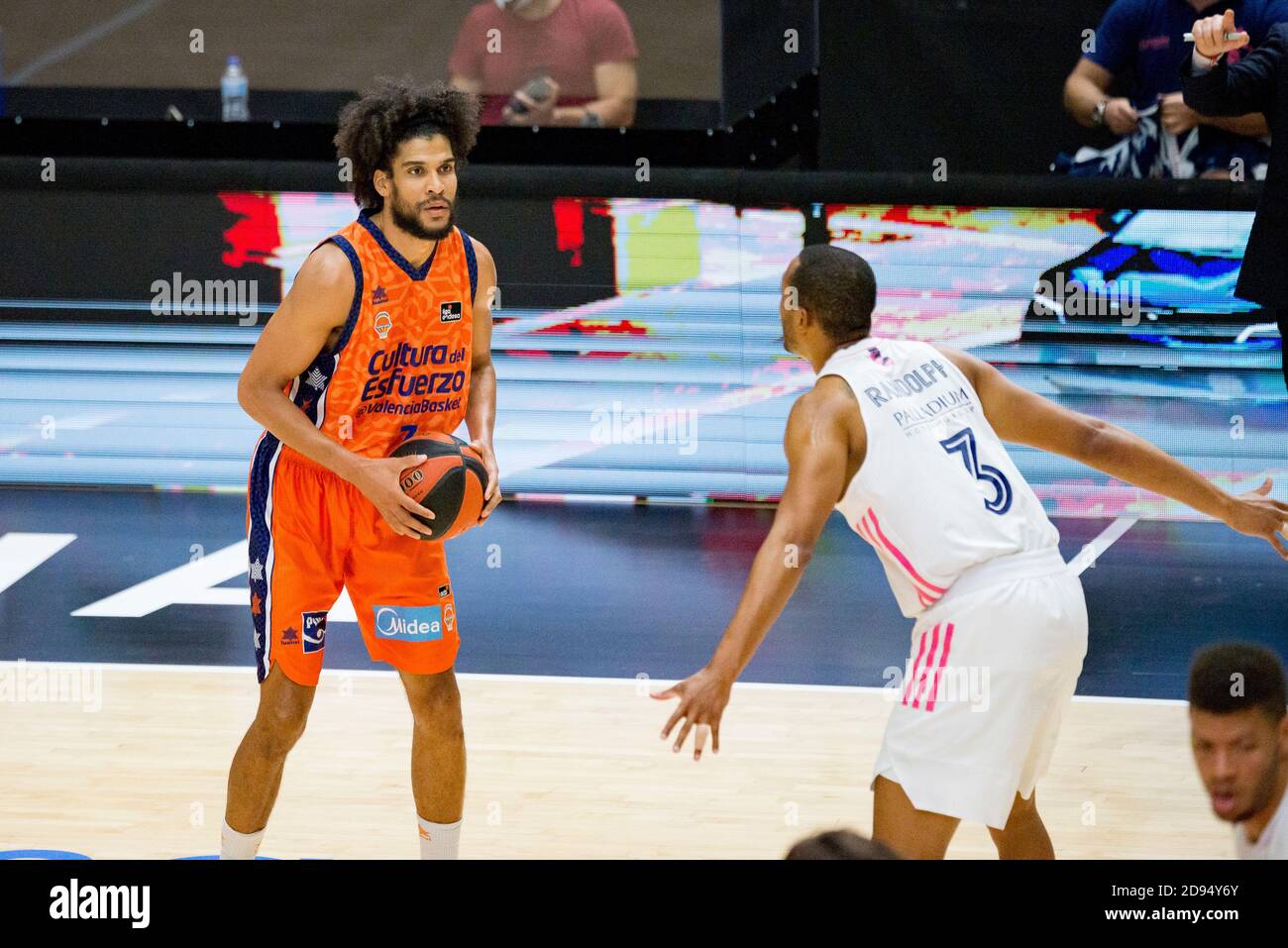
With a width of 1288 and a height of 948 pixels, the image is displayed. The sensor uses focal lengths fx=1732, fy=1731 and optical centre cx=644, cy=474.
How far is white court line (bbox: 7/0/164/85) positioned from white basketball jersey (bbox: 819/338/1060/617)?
22.0ft

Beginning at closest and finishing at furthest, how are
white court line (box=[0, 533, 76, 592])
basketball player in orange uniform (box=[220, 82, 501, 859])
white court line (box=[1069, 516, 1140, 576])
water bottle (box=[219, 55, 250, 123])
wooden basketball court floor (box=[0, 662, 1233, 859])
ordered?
basketball player in orange uniform (box=[220, 82, 501, 859]), wooden basketball court floor (box=[0, 662, 1233, 859]), white court line (box=[0, 533, 76, 592]), white court line (box=[1069, 516, 1140, 576]), water bottle (box=[219, 55, 250, 123])

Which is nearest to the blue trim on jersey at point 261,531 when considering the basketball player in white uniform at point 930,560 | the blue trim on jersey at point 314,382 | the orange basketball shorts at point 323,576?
the orange basketball shorts at point 323,576

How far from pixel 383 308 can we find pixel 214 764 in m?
1.97

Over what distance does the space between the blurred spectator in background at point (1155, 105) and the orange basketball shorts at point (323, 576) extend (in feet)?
18.4

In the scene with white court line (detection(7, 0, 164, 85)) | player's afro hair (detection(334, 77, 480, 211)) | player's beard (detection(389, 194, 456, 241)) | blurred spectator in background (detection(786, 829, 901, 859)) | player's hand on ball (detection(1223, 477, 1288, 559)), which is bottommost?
blurred spectator in background (detection(786, 829, 901, 859))

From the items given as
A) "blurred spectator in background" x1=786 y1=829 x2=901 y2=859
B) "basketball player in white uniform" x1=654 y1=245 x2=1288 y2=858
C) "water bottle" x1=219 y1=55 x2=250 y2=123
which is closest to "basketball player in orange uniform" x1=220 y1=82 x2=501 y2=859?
"basketball player in white uniform" x1=654 y1=245 x2=1288 y2=858

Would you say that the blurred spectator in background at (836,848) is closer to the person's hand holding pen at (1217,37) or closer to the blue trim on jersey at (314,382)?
the blue trim on jersey at (314,382)

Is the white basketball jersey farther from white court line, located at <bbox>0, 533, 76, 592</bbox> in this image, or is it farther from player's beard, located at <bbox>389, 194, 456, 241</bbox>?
white court line, located at <bbox>0, 533, 76, 592</bbox>

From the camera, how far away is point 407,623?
4.20 metres

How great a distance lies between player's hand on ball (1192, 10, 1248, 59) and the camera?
491 cm

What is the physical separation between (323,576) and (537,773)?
4.71 ft

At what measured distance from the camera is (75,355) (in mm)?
8906

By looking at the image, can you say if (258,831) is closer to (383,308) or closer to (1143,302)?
(383,308)
